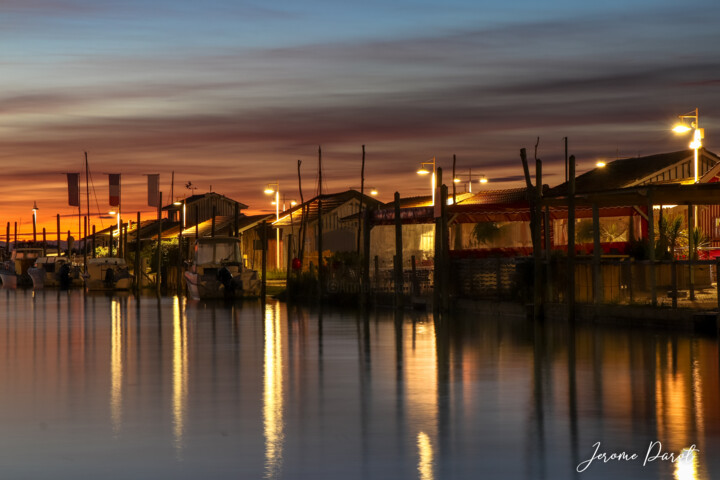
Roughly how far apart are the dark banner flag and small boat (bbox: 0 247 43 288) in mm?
6343

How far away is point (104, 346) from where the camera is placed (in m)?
24.5

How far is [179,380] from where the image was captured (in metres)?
17.5

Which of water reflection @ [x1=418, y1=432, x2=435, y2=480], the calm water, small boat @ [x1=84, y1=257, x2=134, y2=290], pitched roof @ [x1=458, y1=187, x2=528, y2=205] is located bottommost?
water reflection @ [x1=418, y1=432, x2=435, y2=480]

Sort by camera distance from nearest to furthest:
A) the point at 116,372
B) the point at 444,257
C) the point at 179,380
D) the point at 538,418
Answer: the point at 538,418 < the point at 179,380 < the point at 116,372 < the point at 444,257

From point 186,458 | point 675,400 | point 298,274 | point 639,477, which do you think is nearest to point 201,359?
point 675,400

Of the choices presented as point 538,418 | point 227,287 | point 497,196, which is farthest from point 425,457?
point 497,196

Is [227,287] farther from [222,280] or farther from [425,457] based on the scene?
[425,457]

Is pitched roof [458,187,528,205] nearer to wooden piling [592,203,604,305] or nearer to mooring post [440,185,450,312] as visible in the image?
mooring post [440,185,450,312]

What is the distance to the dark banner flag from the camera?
90062 mm

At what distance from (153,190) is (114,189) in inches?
123

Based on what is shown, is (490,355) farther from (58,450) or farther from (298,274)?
(298,274)

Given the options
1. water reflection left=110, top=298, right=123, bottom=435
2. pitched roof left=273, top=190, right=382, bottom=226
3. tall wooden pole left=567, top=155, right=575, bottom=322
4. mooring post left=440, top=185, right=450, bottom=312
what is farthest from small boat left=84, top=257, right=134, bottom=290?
tall wooden pole left=567, top=155, right=575, bottom=322

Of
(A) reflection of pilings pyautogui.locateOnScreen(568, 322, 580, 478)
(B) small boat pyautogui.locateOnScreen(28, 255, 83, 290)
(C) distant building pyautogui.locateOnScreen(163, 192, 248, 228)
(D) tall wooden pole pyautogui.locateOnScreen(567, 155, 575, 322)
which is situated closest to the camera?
(A) reflection of pilings pyautogui.locateOnScreen(568, 322, 580, 478)

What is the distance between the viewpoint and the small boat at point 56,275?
80.7m
